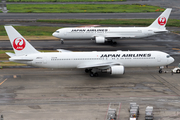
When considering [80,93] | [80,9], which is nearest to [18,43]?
[80,93]

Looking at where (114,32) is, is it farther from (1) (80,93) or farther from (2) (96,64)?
(1) (80,93)

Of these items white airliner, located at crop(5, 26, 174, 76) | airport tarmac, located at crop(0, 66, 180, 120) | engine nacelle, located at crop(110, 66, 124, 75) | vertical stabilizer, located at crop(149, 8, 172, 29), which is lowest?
airport tarmac, located at crop(0, 66, 180, 120)

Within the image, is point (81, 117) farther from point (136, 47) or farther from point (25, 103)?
point (136, 47)

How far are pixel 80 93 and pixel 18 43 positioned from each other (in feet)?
46.2

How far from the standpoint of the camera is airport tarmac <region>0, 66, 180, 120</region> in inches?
1292

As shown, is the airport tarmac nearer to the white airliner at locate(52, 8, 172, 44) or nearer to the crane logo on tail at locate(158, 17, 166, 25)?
the white airliner at locate(52, 8, 172, 44)

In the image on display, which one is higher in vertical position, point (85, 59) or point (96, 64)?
point (85, 59)

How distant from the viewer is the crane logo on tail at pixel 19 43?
45.2 metres

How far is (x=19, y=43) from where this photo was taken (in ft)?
149

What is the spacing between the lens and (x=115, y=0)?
15388 cm

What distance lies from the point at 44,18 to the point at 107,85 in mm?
68403

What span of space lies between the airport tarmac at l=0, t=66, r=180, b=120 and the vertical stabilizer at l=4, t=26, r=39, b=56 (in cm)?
460

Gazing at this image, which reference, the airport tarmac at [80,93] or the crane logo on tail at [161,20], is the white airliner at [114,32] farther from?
the airport tarmac at [80,93]

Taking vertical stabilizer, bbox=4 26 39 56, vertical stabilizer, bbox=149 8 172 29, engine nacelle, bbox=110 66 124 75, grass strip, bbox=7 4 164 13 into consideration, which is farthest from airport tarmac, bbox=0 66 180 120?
grass strip, bbox=7 4 164 13
